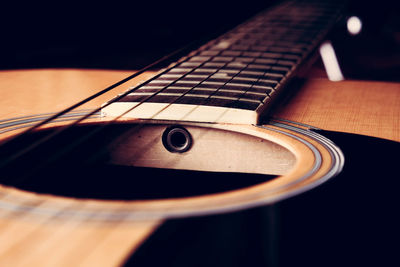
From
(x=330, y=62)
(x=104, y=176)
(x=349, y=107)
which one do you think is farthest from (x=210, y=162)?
(x=330, y=62)

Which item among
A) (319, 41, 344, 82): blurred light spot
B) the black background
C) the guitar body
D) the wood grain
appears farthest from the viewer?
the black background

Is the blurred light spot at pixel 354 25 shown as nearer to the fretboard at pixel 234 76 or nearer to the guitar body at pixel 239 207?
the fretboard at pixel 234 76

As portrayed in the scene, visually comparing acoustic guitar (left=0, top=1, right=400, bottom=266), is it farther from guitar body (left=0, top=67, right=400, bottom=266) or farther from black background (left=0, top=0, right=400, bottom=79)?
black background (left=0, top=0, right=400, bottom=79)

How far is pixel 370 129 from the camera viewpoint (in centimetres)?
99

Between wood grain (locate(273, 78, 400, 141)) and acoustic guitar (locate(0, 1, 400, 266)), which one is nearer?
acoustic guitar (locate(0, 1, 400, 266))

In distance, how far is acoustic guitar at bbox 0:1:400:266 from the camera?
1.84 ft

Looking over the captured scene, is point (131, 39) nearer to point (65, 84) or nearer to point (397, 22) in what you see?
point (65, 84)

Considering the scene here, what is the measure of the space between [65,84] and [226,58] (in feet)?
1.72

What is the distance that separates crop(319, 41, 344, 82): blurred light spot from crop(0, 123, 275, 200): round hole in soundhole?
589 millimetres

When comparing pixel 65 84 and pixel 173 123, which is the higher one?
pixel 65 84

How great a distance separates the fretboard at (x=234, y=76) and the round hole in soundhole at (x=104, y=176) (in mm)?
91

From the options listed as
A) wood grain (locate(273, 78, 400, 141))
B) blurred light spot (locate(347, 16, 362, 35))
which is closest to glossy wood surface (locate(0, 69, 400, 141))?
wood grain (locate(273, 78, 400, 141))

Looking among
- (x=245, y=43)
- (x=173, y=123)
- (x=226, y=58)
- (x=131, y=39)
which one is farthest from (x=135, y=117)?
(x=131, y=39)

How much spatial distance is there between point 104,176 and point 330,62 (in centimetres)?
91
